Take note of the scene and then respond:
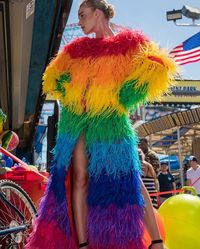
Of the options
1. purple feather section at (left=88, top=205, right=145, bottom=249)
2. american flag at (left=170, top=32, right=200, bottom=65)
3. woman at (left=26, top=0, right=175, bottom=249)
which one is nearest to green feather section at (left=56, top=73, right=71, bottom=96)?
woman at (left=26, top=0, right=175, bottom=249)

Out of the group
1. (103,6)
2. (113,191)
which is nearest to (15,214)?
(113,191)

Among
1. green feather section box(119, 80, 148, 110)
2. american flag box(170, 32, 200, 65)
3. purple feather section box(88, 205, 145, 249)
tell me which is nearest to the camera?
purple feather section box(88, 205, 145, 249)

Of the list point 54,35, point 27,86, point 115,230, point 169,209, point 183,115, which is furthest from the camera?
point 183,115

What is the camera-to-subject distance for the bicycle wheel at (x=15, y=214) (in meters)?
3.37

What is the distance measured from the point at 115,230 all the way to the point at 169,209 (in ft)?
4.71

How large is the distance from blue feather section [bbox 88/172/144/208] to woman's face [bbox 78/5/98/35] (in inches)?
32.9

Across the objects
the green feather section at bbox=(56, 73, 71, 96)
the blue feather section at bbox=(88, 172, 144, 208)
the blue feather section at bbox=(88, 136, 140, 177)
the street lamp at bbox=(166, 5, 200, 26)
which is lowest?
the blue feather section at bbox=(88, 172, 144, 208)

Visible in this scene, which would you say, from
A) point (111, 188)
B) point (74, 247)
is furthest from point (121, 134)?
point (74, 247)

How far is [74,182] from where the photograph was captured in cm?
223

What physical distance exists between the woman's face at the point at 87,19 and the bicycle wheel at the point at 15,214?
156cm

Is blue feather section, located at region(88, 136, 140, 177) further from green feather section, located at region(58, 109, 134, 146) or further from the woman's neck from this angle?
the woman's neck

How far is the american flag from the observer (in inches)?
468

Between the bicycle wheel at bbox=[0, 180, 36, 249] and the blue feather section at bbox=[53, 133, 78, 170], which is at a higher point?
the blue feather section at bbox=[53, 133, 78, 170]

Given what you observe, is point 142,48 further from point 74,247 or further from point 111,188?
point 74,247
